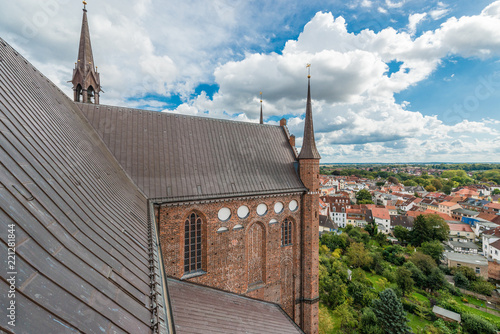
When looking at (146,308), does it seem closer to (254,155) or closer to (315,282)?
(254,155)

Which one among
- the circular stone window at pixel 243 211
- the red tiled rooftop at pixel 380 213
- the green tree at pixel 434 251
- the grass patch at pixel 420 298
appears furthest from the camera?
the red tiled rooftop at pixel 380 213

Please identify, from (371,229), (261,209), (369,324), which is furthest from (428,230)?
(261,209)

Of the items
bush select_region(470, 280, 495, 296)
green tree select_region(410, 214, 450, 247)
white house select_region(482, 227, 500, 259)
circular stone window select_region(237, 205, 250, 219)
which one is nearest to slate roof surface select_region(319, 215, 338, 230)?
green tree select_region(410, 214, 450, 247)

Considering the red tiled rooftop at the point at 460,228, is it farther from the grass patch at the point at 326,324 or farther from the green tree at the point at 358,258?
the grass patch at the point at 326,324

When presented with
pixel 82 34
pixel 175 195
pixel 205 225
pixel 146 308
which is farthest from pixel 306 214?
pixel 82 34

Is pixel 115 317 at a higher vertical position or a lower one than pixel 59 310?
lower

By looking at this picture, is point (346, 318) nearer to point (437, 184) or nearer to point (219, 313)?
point (219, 313)

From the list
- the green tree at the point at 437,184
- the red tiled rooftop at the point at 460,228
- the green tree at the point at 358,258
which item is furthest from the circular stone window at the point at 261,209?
the green tree at the point at 437,184
